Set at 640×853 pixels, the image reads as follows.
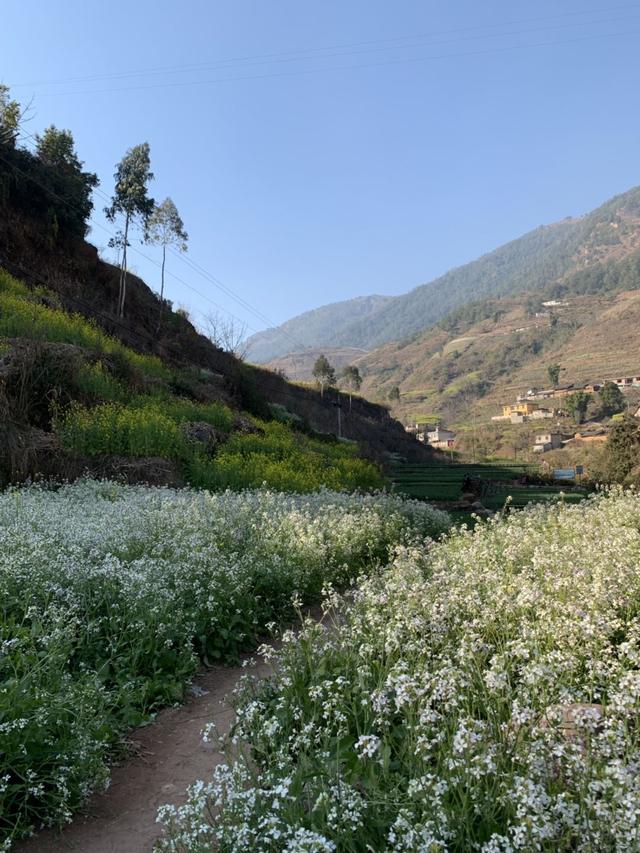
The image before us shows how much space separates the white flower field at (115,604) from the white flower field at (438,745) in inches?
31.0

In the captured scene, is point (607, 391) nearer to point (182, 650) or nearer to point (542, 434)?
point (542, 434)

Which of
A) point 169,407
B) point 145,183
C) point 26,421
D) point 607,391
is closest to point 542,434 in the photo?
point 607,391

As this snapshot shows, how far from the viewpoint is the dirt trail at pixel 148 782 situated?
2975 millimetres

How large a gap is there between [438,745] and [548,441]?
6541cm

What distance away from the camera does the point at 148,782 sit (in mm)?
3502

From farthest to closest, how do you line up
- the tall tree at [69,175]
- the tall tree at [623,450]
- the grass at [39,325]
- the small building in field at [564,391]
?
the small building in field at [564,391] → the tall tree at [69,175] → the tall tree at [623,450] → the grass at [39,325]

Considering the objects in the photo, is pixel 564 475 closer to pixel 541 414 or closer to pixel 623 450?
pixel 623 450

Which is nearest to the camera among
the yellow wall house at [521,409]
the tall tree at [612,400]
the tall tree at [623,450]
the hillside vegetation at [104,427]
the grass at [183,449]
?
the hillside vegetation at [104,427]

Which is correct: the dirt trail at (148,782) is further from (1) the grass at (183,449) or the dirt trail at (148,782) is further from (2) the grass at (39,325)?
(2) the grass at (39,325)

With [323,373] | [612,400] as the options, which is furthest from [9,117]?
[612,400]

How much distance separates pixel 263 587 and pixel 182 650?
170cm

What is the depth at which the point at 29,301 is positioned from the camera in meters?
20.1

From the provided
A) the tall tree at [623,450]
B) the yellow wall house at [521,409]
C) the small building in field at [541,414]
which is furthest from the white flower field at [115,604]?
the yellow wall house at [521,409]

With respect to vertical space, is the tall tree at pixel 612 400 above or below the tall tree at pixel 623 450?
above
